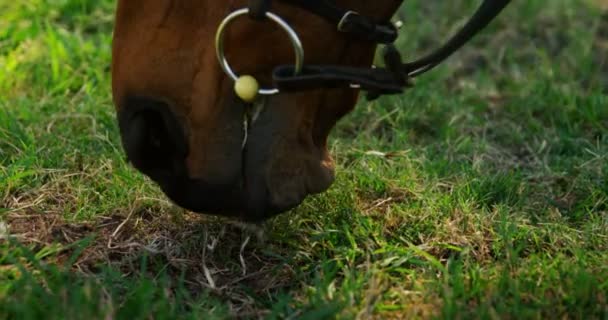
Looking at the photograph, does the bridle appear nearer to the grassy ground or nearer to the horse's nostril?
the horse's nostril

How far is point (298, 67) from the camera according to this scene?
195cm

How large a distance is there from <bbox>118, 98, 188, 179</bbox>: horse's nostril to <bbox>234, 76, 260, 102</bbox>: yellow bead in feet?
0.51

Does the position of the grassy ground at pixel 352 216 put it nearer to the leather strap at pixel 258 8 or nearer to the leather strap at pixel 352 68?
the leather strap at pixel 352 68

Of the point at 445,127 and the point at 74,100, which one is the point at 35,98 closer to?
the point at 74,100

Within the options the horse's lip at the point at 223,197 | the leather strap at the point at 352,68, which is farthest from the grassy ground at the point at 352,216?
the leather strap at the point at 352,68

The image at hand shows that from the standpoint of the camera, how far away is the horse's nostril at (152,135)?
1.97m

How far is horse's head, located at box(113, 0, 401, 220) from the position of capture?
194cm

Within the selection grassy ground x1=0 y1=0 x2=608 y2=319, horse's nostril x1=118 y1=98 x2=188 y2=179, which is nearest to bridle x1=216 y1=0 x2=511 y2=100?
horse's nostril x1=118 y1=98 x2=188 y2=179

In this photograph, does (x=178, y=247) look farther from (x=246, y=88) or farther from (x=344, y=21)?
(x=344, y=21)

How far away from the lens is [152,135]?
6.58 feet

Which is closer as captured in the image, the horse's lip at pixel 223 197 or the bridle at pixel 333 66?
the bridle at pixel 333 66

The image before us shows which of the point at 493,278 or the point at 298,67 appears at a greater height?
the point at 298,67

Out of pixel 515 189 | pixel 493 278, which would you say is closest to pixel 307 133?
pixel 493 278

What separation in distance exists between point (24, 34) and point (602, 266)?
8.42ft
